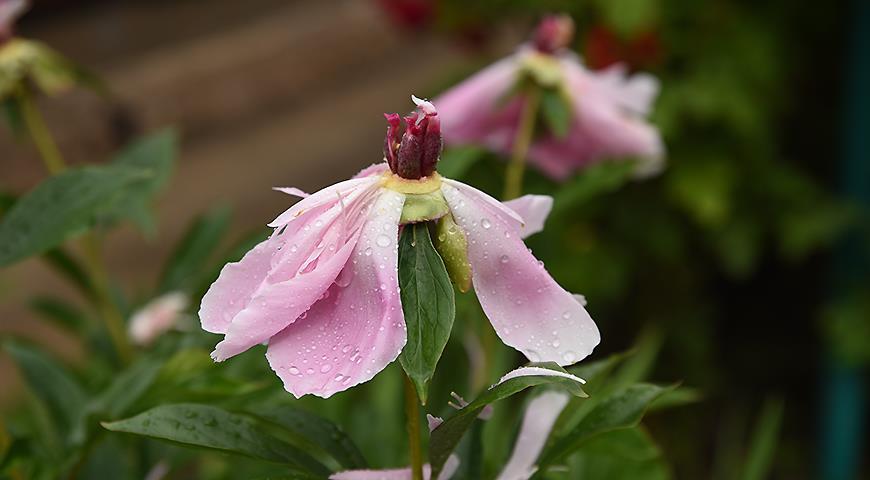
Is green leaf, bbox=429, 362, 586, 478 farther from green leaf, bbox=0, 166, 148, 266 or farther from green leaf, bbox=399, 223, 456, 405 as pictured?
green leaf, bbox=0, 166, 148, 266

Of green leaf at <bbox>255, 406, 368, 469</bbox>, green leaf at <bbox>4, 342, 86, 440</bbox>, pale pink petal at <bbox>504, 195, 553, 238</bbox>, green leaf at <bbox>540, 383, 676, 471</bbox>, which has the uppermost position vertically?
pale pink petal at <bbox>504, 195, 553, 238</bbox>

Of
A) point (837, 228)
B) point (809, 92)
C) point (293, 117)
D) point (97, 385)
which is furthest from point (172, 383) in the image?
point (293, 117)

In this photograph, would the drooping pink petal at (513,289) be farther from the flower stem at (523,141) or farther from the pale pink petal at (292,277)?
the flower stem at (523,141)

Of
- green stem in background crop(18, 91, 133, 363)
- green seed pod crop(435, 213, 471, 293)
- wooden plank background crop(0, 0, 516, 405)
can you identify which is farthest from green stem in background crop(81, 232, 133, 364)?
wooden plank background crop(0, 0, 516, 405)

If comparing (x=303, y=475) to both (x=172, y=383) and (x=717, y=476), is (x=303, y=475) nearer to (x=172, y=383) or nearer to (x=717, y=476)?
(x=172, y=383)

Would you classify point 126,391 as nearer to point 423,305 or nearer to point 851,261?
point 423,305

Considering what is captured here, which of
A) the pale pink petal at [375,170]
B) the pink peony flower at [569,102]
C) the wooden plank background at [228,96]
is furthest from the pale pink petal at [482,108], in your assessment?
the wooden plank background at [228,96]

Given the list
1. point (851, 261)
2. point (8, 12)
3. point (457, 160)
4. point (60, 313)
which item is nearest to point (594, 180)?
point (457, 160)
